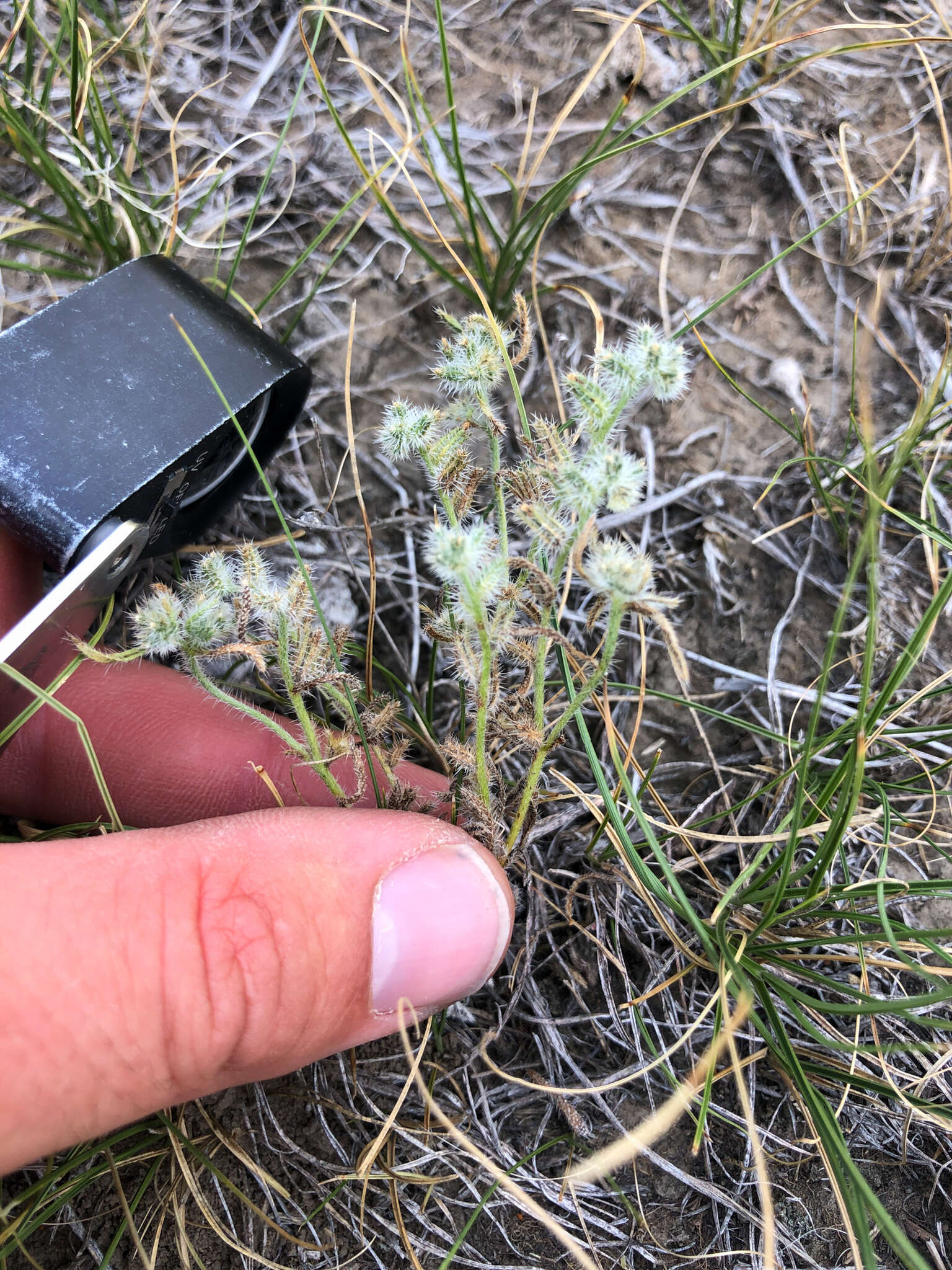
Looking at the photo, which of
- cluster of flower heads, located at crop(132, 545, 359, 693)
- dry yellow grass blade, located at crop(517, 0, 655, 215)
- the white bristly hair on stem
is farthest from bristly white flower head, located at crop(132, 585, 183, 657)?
dry yellow grass blade, located at crop(517, 0, 655, 215)

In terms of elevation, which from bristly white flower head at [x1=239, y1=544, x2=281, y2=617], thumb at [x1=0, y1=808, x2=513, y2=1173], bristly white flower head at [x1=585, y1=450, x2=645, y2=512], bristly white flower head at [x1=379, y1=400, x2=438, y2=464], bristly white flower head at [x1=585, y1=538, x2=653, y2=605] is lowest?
thumb at [x1=0, y1=808, x2=513, y2=1173]

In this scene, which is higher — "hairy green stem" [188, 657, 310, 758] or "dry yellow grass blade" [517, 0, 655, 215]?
"dry yellow grass blade" [517, 0, 655, 215]

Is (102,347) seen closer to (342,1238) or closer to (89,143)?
(89,143)

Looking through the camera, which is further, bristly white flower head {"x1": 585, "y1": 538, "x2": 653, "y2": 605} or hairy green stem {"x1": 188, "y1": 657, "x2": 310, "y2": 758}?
hairy green stem {"x1": 188, "y1": 657, "x2": 310, "y2": 758}

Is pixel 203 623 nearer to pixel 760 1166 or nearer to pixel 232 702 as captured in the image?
pixel 232 702

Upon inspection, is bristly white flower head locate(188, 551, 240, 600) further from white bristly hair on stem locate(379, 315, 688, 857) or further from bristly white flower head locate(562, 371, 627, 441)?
bristly white flower head locate(562, 371, 627, 441)
